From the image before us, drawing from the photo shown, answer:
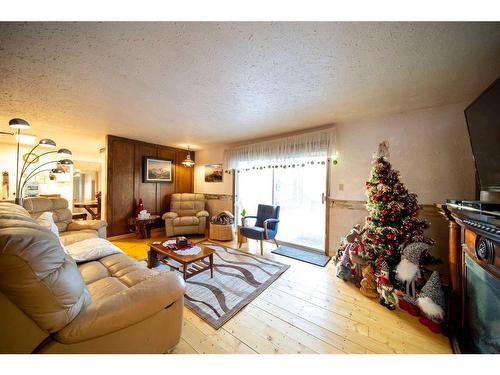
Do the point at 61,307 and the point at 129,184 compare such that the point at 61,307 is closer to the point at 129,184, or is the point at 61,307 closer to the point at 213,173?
the point at 129,184

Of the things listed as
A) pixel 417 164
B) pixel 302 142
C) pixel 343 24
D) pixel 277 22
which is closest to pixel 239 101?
pixel 277 22

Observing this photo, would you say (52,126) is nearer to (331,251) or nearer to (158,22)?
(158,22)

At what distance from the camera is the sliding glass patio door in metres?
3.21

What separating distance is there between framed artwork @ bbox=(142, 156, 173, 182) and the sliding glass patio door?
2073 millimetres

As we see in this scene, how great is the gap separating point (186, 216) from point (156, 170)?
4.51 feet

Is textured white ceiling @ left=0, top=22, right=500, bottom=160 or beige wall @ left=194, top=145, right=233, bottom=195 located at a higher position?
textured white ceiling @ left=0, top=22, right=500, bottom=160

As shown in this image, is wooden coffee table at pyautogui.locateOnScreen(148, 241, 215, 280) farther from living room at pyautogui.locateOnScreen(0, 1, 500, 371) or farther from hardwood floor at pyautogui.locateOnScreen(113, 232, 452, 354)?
hardwood floor at pyautogui.locateOnScreen(113, 232, 452, 354)

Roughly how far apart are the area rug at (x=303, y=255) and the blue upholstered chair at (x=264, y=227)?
0.74ft

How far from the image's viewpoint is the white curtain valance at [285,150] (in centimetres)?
293

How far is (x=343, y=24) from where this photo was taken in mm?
1081

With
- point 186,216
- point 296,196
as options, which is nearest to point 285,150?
point 296,196

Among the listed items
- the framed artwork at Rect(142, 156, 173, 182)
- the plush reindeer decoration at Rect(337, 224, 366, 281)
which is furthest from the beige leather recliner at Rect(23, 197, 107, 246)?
the plush reindeer decoration at Rect(337, 224, 366, 281)

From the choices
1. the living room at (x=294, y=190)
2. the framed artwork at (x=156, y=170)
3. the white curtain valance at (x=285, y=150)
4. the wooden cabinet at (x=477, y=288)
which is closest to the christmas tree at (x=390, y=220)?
the living room at (x=294, y=190)
